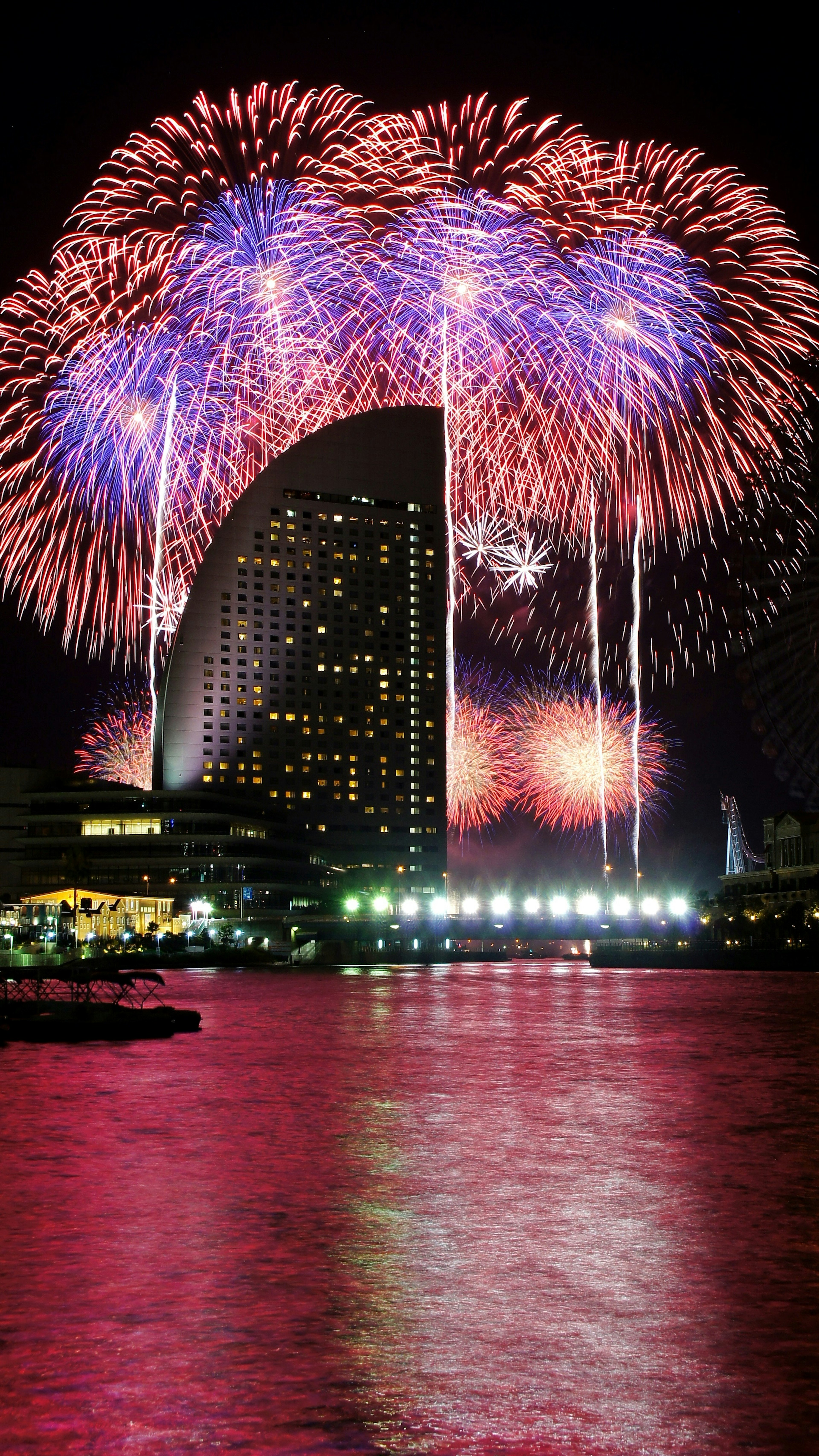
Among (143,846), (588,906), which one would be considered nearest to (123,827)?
(143,846)

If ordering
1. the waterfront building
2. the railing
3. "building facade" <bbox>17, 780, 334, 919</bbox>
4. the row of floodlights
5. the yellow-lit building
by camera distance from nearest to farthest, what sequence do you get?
1. the railing
2. the waterfront building
3. the yellow-lit building
4. "building facade" <bbox>17, 780, 334, 919</bbox>
5. the row of floodlights

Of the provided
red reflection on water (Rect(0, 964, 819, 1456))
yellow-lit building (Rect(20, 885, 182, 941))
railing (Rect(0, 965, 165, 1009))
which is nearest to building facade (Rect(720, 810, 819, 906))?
yellow-lit building (Rect(20, 885, 182, 941))

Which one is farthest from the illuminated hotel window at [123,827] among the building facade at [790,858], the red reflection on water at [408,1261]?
the red reflection on water at [408,1261]

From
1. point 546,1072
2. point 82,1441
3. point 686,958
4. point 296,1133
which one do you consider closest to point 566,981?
point 686,958

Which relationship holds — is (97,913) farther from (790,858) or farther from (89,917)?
(790,858)

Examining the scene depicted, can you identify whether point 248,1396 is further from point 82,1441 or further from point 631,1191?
point 631,1191

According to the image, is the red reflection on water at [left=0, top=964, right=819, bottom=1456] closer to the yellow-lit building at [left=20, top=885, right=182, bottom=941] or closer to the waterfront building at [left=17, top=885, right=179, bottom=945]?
the waterfront building at [left=17, top=885, right=179, bottom=945]
